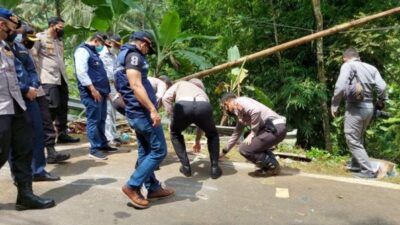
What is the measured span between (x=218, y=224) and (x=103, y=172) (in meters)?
2.06

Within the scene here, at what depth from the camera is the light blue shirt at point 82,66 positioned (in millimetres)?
5898

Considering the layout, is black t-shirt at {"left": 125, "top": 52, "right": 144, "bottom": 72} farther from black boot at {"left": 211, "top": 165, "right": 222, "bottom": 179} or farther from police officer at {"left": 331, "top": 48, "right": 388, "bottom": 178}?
police officer at {"left": 331, "top": 48, "right": 388, "bottom": 178}

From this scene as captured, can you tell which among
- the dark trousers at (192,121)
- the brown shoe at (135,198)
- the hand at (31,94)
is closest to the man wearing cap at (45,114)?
the hand at (31,94)

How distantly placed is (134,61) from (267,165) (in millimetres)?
2455

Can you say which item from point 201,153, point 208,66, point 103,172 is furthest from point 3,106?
point 208,66

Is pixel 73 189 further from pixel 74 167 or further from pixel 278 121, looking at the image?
pixel 278 121

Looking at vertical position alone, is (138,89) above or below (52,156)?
above

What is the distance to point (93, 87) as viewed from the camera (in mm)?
5930

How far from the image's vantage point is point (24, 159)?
3.99 meters

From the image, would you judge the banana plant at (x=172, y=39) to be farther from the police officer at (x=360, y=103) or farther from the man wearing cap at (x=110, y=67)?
the police officer at (x=360, y=103)

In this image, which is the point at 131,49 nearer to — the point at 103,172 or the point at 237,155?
the point at 103,172

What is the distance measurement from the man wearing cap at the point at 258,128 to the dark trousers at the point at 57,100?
2512 millimetres

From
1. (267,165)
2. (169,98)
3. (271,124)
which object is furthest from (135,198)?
(271,124)

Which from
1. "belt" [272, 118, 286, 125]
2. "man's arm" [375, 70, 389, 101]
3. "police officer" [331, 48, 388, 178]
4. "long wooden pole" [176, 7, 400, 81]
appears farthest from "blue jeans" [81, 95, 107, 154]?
"man's arm" [375, 70, 389, 101]
